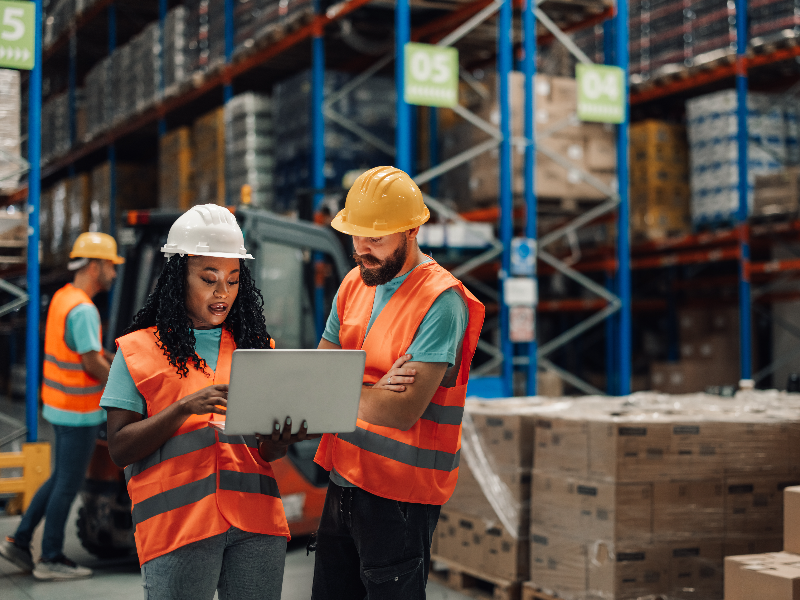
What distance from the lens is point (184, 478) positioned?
6.84 feet

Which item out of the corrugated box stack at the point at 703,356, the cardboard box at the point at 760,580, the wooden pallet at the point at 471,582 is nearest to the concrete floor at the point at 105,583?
the wooden pallet at the point at 471,582

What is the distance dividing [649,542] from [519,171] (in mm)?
5311

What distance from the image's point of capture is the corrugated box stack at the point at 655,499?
4.00 meters

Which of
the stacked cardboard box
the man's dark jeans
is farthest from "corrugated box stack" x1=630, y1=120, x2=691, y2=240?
the man's dark jeans

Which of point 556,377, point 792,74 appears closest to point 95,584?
point 556,377

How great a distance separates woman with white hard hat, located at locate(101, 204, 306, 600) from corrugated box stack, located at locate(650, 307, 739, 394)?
9.62 meters

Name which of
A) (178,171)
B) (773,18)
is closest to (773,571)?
(773,18)

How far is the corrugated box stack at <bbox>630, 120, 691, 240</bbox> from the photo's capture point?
10.4m

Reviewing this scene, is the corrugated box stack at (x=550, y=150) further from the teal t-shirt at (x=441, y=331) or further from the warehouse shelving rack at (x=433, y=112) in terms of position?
the teal t-shirt at (x=441, y=331)

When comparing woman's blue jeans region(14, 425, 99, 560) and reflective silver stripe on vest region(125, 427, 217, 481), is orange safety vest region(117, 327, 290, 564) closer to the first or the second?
reflective silver stripe on vest region(125, 427, 217, 481)

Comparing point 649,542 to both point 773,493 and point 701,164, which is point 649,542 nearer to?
point 773,493

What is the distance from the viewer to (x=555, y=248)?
1105 cm

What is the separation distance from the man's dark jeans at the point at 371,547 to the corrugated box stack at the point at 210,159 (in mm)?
7819

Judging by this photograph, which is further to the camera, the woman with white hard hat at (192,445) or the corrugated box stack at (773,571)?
the corrugated box stack at (773,571)
